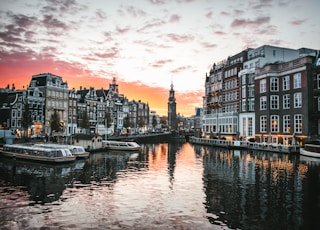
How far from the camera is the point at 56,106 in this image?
10625 cm

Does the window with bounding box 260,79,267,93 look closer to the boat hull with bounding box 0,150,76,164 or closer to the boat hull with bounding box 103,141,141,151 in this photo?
the boat hull with bounding box 103,141,141,151

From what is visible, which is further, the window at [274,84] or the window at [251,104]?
the window at [251,104]

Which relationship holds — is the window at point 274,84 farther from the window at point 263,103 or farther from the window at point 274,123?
the window at point 274,123

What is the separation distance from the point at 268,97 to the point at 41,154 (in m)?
57.4

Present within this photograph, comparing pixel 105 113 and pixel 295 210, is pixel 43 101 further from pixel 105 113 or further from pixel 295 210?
pixel 295 210

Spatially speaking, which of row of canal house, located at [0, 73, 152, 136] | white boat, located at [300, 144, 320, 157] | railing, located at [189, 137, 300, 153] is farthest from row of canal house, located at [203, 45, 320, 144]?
row of canal house, located at [0, 73, 152, 136]

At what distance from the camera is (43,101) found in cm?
10138

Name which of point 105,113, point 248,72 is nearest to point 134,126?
point 105,113

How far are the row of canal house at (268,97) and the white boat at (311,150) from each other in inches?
283

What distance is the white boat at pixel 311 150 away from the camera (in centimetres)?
5710

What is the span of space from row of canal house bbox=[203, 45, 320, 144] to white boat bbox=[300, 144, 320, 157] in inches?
283

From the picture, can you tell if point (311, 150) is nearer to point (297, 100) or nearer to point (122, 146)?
point (297, 100)

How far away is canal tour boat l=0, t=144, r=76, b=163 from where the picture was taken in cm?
4981

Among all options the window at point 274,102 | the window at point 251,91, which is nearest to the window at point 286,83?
the window at point 274,102
